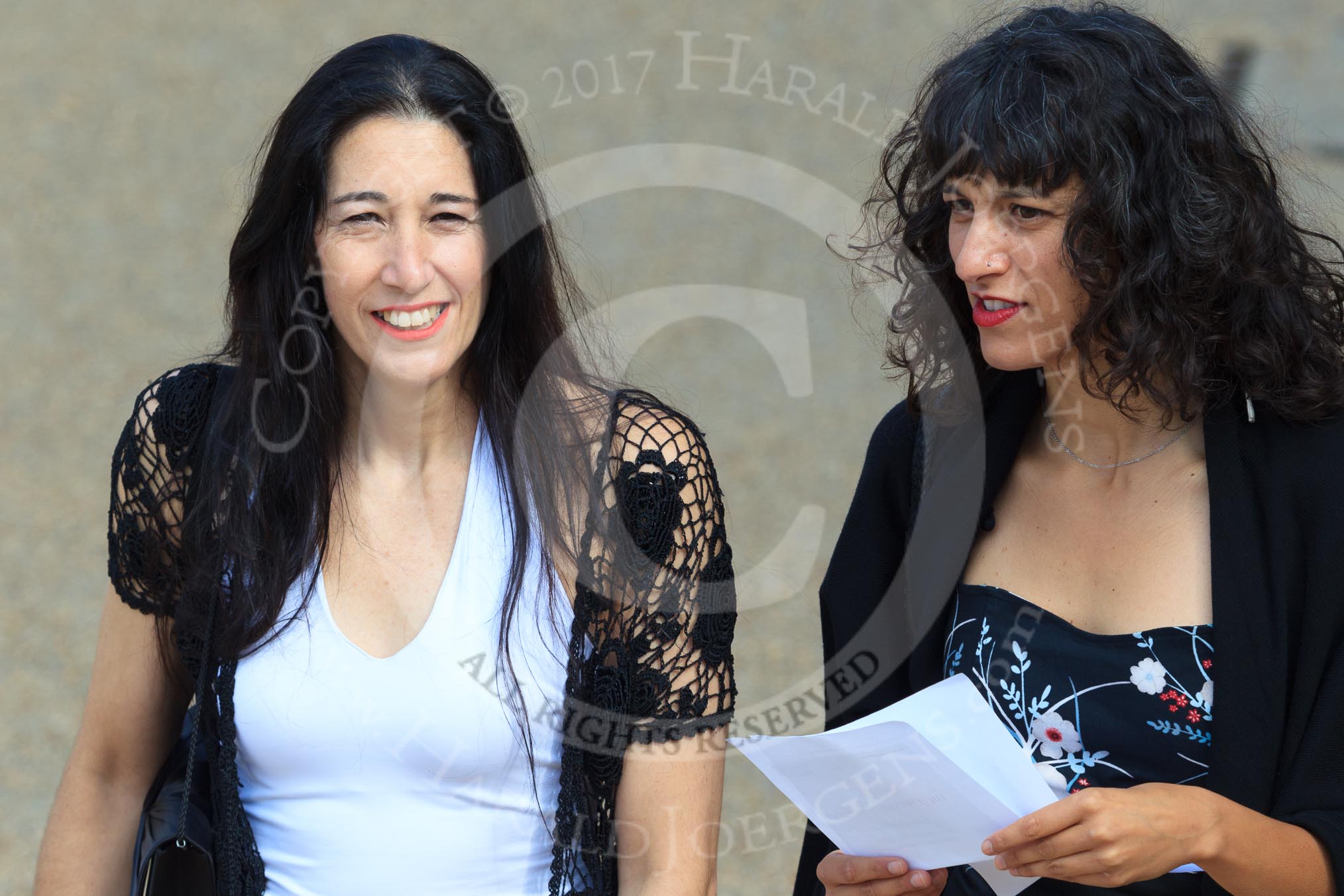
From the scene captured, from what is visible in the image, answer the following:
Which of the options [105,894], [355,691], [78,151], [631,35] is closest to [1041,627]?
[355,691]

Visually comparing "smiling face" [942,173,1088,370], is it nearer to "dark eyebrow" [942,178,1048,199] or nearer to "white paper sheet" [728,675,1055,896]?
"dark eyebrow" [942,178,1048,199]

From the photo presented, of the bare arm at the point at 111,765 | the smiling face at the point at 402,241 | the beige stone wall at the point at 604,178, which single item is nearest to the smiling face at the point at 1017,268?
the smiling face at the point at 402,241

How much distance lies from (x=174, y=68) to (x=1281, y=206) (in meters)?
5.69

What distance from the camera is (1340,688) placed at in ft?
5.59

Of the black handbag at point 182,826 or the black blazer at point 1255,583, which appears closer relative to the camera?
the black blazer at point 1255,583

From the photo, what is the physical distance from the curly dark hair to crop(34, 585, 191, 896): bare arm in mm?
1336

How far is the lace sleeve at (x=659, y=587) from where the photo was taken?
202 centimetres

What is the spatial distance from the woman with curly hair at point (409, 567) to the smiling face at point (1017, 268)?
48cm

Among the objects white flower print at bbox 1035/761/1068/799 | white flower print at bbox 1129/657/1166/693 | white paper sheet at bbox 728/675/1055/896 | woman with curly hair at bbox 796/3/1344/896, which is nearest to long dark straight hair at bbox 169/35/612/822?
white paper sheet at bbox 728/675/1055/896

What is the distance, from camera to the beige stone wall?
17.0ft

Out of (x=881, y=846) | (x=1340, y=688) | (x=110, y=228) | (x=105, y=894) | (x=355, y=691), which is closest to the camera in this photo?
(x=1340, y=688)

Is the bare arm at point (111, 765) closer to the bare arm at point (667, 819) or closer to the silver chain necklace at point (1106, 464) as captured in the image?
the bare arm at point (667, 819)

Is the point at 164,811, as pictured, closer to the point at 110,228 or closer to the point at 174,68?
the point at 110,228

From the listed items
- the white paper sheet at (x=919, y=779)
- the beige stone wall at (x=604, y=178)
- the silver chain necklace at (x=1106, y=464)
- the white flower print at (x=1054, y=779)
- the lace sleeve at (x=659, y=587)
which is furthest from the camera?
the beige stone wall at (x=604, y=178)
